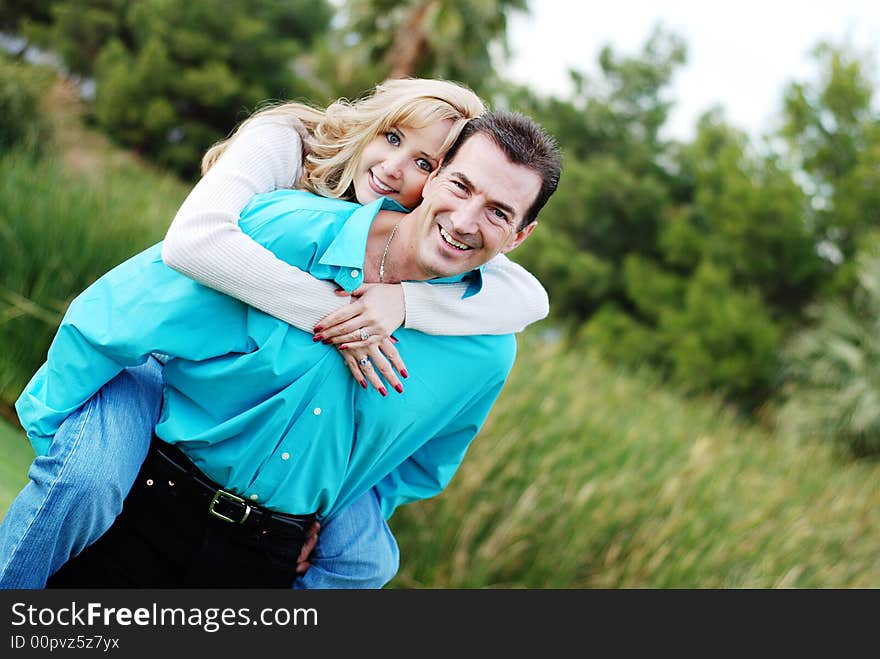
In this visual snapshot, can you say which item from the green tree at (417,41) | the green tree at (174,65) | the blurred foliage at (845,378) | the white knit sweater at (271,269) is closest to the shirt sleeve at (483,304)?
the white knit sweater at (271,269)

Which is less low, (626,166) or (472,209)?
(626,166)

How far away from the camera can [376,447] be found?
2.10m

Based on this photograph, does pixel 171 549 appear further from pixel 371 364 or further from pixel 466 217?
pixel 466 217

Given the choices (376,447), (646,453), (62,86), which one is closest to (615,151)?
(62,86)

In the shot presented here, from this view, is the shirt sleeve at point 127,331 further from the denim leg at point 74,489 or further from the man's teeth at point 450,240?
the man's teeth at point 450,240

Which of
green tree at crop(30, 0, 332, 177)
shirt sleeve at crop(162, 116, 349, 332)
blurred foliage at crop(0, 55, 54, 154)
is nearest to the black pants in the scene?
shirt sleeve at crop(162, 116, 349, 332)

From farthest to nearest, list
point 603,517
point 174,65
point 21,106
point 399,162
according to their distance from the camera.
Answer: point 174,65
point 21,106
point 603,517
point 399,162

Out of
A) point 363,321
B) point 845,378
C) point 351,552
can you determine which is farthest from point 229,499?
point 845,378

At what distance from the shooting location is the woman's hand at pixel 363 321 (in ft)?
6.32

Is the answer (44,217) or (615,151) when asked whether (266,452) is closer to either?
(44,217)

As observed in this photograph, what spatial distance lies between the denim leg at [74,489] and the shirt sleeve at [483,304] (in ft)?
2.51

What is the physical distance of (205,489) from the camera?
6.79 ft

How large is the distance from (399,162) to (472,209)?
0.44 metres

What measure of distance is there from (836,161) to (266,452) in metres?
16.1
